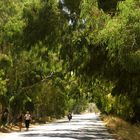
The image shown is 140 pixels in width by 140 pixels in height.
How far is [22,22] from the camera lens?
31391 millimetres

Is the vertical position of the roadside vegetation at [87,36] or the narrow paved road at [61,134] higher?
the roadside vegetation at [87,36]

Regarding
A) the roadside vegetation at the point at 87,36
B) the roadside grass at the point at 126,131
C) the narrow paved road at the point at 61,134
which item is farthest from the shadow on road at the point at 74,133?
the roadside vegetation at the point at 87,36

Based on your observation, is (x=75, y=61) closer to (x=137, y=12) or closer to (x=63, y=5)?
(x=63, y=5)

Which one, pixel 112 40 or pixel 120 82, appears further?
pixel 120 82

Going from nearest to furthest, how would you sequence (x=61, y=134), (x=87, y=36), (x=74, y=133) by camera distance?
(x=87, y=36) → (x=61, y=134) → (x=74, y=133)

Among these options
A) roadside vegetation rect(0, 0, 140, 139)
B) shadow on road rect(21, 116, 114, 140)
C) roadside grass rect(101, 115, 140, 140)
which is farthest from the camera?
shadow on road rect(21, 116, 114, 140)

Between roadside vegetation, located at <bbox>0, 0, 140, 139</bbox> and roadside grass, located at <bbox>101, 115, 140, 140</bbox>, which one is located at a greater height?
roadside vegetation, located at <bbox>0, 0, 140, 139</bbox>

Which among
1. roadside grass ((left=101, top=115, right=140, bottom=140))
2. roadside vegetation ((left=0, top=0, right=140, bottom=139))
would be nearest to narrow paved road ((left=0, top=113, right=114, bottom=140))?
roadside grass ((left=101, top=115, right=140, bottom=140))

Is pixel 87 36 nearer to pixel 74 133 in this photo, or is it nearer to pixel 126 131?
pixel 126 131

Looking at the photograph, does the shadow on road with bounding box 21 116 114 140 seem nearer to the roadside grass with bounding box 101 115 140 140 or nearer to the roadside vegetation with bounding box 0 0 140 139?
the roadside grass with bounding box 101 115 140 140

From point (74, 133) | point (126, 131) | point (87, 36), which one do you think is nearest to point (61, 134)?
point (74, 133)

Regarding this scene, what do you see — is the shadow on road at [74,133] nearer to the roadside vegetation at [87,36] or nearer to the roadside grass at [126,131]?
the roadside grass at [126,131]

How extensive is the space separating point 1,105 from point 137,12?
32.6 meters

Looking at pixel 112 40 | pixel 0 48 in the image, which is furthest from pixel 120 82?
pixel 0 48
